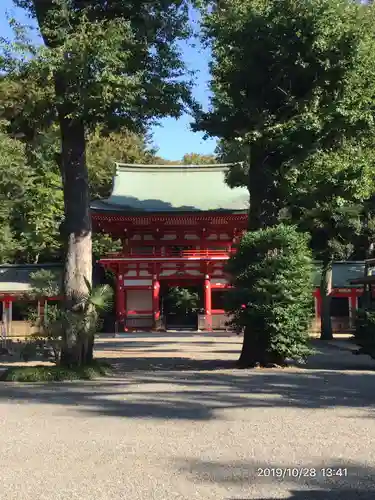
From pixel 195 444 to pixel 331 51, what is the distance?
9589 mm

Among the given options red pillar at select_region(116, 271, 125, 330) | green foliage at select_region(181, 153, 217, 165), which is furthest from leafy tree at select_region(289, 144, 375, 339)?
green foliage at select_region(181, 153, 217, 165)

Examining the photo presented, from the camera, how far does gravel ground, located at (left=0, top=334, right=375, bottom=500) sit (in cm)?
437

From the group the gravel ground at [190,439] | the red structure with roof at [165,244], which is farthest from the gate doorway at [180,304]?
the gravel ground at [190,439]

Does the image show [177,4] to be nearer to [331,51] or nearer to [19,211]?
[331,51]

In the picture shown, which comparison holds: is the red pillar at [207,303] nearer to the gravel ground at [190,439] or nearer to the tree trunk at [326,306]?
the tree trunk at [326,306]

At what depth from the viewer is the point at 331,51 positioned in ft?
39.7

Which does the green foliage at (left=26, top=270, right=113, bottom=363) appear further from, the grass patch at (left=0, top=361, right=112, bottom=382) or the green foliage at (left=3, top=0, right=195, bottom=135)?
the green foliage at (left=3, top=0, right=195, bottom=135)

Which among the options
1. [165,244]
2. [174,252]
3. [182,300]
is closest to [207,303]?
[182,300]

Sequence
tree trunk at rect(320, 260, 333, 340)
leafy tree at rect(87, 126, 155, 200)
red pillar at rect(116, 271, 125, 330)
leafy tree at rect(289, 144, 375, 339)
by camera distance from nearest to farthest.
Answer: leafy tree at rect(289, 144, 375, 339) < tree trunk at rect(320, 260, 333, 340) < red pillar at rect(116, 271, 125, 330) < leafy tree at rect(87, 126, 155, 200)

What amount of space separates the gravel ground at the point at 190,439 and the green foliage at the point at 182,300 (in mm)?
23816

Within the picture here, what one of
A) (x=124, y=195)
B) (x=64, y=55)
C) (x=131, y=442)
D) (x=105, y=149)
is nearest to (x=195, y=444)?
(x=131, y=442)

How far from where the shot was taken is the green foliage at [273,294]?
12.5 m

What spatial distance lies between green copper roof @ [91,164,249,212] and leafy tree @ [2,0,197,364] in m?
18.0

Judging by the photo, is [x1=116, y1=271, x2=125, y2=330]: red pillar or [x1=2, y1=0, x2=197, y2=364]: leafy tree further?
[x1=116, y1=271, x2=125, y2=330]: red pillar
